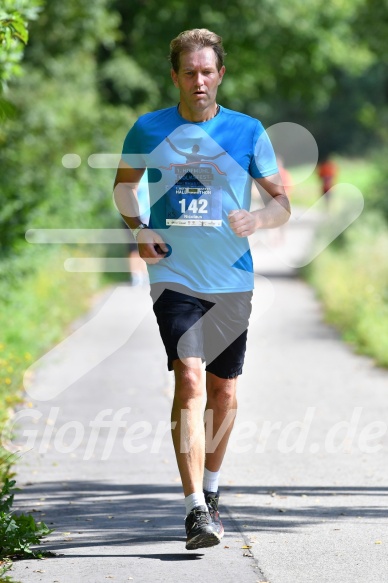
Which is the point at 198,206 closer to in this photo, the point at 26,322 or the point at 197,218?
the point at 197,218

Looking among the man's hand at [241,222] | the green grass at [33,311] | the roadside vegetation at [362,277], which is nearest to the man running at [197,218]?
the man's hand at [241,222]

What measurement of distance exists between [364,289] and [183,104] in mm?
11423

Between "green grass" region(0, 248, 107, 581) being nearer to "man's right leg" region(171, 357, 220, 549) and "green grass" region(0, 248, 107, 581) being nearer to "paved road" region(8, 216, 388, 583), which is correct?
"paved road" region(8, 216, 388, 583)

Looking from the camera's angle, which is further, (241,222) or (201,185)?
(201,185)

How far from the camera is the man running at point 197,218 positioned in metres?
5.61

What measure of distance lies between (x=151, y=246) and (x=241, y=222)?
1.38 feet

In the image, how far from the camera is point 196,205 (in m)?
5.64

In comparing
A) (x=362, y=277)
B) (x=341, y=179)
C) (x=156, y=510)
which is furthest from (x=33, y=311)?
(x=341, y=179)

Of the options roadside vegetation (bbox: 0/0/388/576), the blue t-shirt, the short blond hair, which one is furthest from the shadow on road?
the short blond hair

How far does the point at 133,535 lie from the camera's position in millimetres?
6035

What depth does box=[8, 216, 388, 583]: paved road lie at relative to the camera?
17.9ft

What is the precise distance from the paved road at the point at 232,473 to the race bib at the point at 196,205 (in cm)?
145

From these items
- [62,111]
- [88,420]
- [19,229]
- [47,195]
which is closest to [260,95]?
[62,111]

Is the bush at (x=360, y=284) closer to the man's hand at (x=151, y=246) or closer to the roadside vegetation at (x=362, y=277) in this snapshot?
the roadside vegetation at (x=362, y=277)
